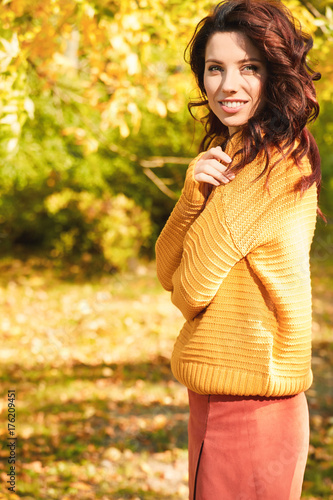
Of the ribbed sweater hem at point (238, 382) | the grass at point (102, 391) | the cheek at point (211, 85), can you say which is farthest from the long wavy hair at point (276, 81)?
the grass at point (102, 391)

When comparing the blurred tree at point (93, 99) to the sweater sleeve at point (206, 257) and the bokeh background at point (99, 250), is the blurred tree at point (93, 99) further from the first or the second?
the sweater sleeve at point (206, 257)

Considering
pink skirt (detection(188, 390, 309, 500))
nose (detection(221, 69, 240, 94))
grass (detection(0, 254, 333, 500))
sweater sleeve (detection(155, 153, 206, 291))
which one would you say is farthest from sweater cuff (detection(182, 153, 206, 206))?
grass (detection(0, 254, 333, 500))

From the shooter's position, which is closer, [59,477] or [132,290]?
[59,477]

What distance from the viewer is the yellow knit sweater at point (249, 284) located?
1388 mm

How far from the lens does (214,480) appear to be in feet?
4.86

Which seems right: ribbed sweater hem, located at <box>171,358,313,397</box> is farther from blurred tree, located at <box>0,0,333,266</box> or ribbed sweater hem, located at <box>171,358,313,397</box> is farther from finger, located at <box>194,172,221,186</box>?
blurred tree, located at <box>0,0,333,266</box>

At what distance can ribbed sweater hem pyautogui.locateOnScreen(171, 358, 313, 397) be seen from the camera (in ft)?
4.71

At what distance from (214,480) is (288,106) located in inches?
40.0

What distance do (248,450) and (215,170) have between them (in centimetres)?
76

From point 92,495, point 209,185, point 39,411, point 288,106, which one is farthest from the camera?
point 39,411

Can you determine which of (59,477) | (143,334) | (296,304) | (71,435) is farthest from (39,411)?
(296,304)

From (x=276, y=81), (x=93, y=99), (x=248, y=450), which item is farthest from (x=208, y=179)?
(x=93, y=99)

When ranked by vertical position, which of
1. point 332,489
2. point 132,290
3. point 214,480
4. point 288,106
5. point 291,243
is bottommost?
point 132,290

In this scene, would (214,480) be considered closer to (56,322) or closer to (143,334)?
(143,334)
